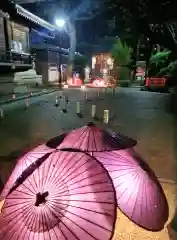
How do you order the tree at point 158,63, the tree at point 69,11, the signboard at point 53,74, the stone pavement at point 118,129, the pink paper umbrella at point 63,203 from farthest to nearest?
the signboard at point 53,74, the tree at point 69,11, the tree at point 158,63, the stone pavement at point 118,129, the pink paper umbrella at point 63,203

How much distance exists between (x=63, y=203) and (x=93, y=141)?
0.71m

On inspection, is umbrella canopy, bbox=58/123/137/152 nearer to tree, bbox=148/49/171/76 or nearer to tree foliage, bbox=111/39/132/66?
tree, bbox=148/49/171/76

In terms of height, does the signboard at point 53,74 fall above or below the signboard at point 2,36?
below

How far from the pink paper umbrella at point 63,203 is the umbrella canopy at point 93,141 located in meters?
0.24

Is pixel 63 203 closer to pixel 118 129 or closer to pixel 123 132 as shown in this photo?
pixel 123 132

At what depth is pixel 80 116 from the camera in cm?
1235

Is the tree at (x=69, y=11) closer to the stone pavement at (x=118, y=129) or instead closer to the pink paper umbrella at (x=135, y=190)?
the stone pavement at (x=118, y=129)

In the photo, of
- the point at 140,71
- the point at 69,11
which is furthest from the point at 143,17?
the point at 140,71

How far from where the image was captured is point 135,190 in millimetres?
2721

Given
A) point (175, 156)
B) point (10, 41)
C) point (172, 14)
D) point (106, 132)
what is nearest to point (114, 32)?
point (172, 14)

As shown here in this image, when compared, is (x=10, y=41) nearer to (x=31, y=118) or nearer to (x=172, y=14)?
(x=31, y=118)

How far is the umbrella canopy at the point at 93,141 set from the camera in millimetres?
2541

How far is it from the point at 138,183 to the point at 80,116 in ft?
31.8

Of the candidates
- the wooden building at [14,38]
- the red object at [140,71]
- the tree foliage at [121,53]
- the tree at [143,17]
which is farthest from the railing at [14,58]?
the red object at [140,71]
